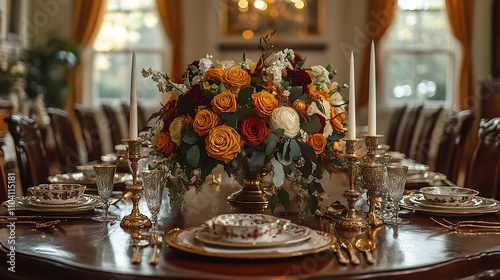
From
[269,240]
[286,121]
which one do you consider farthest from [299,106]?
[269,240]

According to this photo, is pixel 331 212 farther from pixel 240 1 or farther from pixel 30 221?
pixel 240 1

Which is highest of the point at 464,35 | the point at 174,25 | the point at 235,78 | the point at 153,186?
the point at 174,25

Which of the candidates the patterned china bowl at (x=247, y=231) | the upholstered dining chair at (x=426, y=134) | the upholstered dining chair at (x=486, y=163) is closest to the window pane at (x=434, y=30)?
the upholstered dining chair at (x=426, y=134)

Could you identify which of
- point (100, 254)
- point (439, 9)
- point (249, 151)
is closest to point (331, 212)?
point (249, 151)

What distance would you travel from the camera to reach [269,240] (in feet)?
4.89

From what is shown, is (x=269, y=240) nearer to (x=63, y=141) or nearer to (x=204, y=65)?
(x=204, y=65)

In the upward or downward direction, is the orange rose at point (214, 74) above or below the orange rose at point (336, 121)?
above

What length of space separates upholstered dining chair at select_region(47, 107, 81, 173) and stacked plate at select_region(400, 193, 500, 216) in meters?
2.07

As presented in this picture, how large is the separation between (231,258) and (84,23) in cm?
700

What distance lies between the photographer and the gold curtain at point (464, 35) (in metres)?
7.76

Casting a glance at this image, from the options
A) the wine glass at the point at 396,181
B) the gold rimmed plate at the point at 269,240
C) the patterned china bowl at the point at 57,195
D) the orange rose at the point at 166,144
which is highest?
the orange rose at the point at 166,144

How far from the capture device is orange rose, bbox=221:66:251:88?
197cm

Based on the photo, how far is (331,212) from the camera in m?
1.97

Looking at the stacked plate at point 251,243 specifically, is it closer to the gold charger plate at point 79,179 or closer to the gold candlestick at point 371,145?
the gold candlestick at point 371,145
